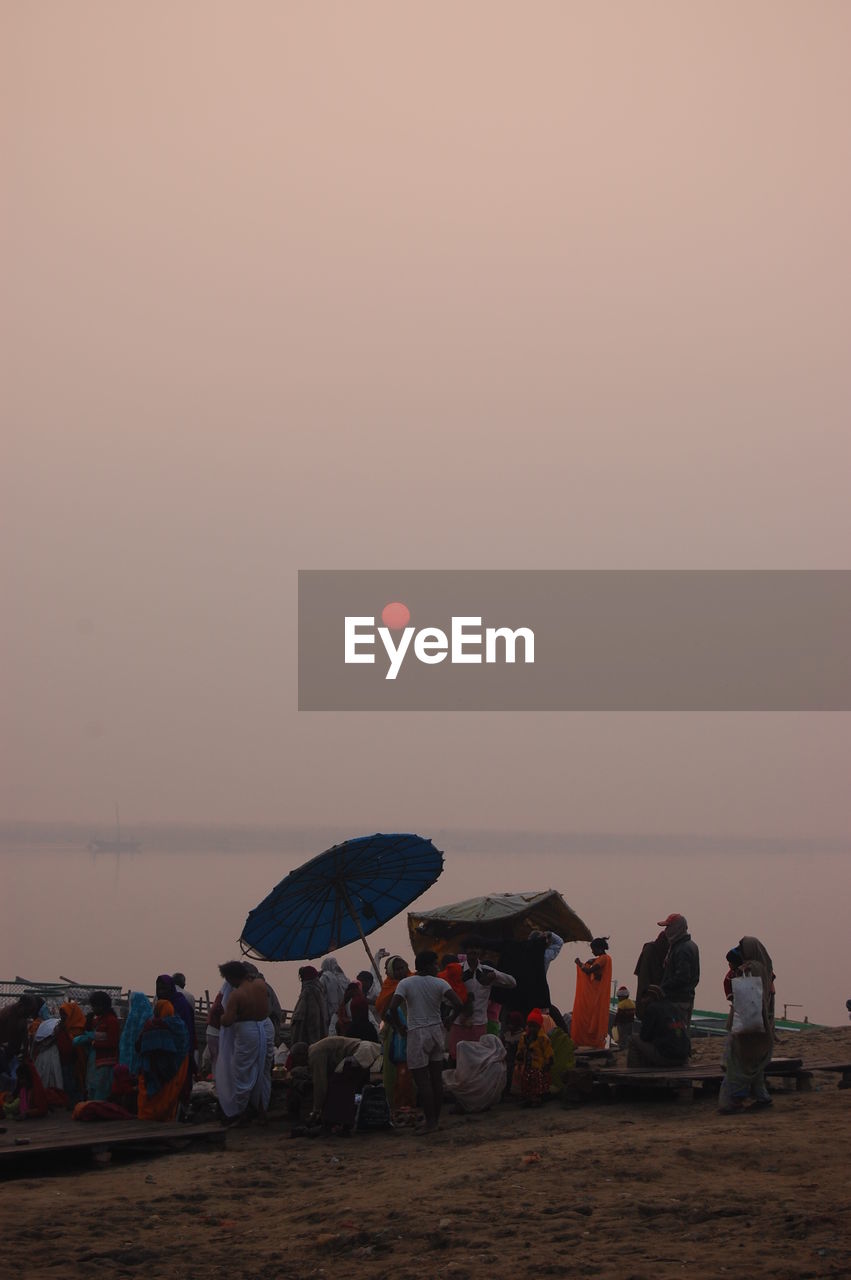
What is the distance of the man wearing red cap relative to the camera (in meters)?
11.7

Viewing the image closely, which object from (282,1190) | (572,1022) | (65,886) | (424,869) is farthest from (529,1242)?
(65,886)

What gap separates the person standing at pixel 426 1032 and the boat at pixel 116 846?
4454 inches

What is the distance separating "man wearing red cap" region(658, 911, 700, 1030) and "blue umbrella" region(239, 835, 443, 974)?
2.69 metres

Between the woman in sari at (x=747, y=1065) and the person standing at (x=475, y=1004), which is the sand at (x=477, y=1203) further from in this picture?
the person standing at (x=475, y=1004)

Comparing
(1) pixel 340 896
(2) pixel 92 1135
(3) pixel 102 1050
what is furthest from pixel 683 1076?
(3) pixel 102 1050

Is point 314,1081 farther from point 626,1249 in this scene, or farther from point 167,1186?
point 626,1249

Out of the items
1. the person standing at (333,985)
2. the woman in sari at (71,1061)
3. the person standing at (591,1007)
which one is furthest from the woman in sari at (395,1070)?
the person standing at (591,1007)

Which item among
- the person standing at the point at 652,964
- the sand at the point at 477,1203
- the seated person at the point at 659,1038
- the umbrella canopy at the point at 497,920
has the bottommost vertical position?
the sand at the point at 477,1203

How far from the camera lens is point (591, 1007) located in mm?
14633

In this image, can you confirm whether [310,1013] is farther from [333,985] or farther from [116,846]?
[116,846]

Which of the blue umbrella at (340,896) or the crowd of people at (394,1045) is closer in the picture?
the crowd of people at (394,1045)

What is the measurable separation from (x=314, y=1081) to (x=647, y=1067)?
266 centimetres

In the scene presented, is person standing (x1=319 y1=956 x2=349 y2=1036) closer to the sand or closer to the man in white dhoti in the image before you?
the man in white dhoti

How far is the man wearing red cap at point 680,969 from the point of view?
1170 cm
